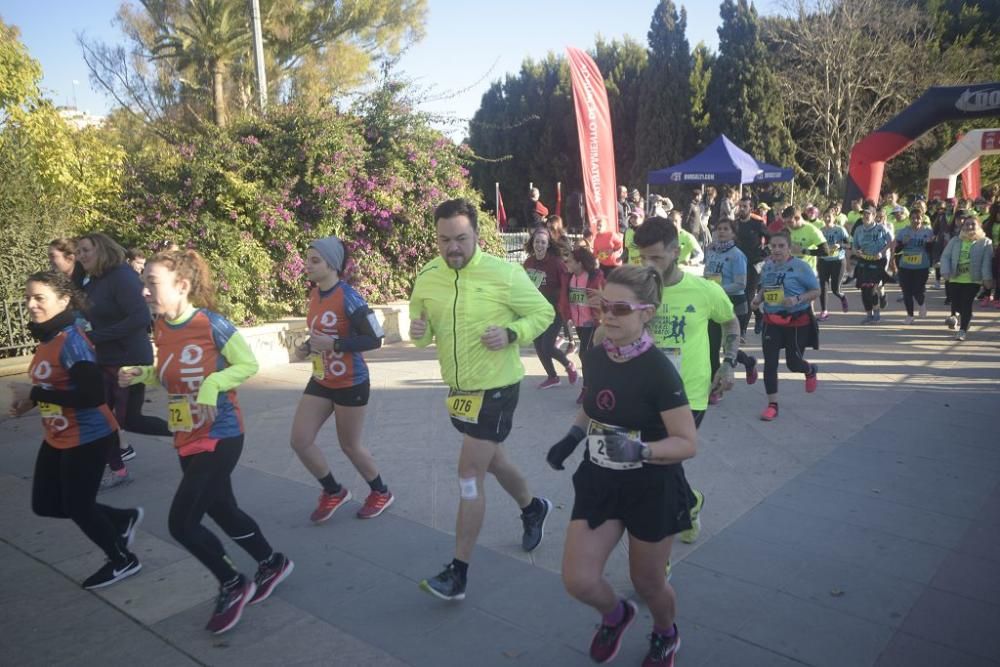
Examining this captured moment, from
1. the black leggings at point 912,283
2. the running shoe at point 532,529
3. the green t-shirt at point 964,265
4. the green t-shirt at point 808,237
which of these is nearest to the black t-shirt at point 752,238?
the green t-shirt at point 808,237

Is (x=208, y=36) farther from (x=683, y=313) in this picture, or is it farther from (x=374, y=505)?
(x=683, y=313)

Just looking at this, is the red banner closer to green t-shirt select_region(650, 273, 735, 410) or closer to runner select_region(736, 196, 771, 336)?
runner select_region(736, 196, 771, 336)

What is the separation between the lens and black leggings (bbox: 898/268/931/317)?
36.3ft

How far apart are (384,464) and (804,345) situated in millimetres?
4002

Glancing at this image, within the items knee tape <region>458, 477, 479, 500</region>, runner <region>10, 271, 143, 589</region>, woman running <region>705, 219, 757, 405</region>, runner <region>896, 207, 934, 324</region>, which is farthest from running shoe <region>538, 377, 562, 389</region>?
runner <region>896, 207, 934, 324</region>

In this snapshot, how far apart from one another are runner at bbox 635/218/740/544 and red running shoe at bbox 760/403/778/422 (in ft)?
8.88

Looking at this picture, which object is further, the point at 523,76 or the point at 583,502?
the point at 523,76

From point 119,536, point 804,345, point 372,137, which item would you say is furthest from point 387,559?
point 372,137

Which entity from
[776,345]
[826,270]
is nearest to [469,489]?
[776,345]

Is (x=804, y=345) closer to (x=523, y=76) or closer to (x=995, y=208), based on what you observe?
(x=995, y=208)

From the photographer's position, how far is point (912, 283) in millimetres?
11141

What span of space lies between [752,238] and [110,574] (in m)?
9.35

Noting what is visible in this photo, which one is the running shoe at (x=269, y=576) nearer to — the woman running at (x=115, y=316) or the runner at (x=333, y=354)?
the runner at (x=333, y=354)

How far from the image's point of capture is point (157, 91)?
2244cm
